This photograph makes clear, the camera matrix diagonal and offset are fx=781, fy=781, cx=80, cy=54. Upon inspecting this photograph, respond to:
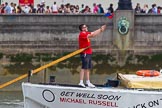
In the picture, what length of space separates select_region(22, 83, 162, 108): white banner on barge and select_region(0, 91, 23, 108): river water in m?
7.79

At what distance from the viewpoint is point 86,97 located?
17016 millimetres

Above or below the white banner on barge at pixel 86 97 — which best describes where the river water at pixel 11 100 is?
below

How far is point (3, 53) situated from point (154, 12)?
6.96 metres

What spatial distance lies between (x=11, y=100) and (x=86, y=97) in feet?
38.3

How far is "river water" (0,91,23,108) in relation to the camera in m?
25.9

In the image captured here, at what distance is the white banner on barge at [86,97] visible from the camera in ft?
54.7

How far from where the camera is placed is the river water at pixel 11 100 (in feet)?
84.9

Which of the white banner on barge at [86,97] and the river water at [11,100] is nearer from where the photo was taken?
the white banner on barge at [86,97]

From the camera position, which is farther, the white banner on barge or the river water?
the river water

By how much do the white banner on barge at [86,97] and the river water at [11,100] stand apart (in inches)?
307

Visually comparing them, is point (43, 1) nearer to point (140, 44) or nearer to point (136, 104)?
point (140, 44)

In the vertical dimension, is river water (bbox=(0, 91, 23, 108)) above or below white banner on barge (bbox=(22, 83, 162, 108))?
below

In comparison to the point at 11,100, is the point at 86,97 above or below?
above

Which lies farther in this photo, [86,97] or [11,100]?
[11,100]
